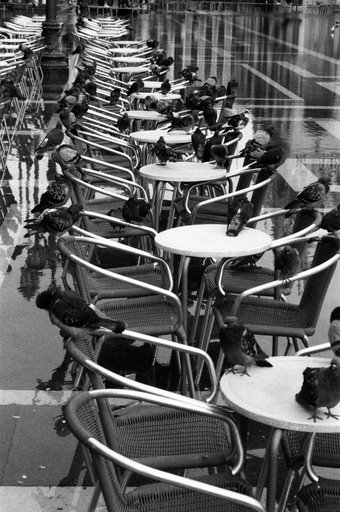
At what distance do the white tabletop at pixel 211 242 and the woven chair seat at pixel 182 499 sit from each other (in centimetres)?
178

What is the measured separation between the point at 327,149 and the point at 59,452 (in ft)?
26.2

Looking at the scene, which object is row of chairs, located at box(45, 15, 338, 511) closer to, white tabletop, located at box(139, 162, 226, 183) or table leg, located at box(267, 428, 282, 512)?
table leg, located at box(267, 428, 282, 512)

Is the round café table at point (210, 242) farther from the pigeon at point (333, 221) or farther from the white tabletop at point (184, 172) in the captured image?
the white tabletop at point (184, 172)

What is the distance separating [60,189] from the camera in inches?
209

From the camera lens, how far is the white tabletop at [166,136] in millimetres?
7887

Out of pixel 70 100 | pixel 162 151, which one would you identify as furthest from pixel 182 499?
pixel 70 100

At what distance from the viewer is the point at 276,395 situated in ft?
10.8

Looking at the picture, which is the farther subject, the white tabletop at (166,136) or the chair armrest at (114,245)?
the white tabletop at (166,136)

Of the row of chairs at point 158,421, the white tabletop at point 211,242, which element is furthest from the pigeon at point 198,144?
the row of chairs at point 158,421

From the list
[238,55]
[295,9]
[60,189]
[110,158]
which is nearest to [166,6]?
[295,9]

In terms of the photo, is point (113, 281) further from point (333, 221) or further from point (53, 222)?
point (333, 221)

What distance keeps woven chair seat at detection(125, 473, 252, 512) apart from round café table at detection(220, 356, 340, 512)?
0.46 ft

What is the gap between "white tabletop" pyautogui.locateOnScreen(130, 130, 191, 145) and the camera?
25.9ft

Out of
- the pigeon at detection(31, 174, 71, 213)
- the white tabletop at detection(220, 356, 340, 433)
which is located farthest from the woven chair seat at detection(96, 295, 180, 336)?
the white tabletop at detection(220, 356, 340, 433)
